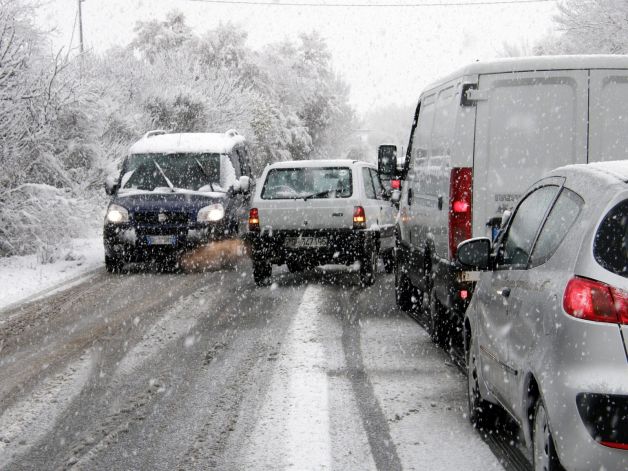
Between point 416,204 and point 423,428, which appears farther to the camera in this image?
point 416,204

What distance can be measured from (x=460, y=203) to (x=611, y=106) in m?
1.41

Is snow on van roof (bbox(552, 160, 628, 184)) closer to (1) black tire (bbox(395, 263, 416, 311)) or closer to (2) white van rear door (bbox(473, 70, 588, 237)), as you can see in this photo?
(2) white van rear door (bbox(473, 70, 588, 237))

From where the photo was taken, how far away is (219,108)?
133 ft

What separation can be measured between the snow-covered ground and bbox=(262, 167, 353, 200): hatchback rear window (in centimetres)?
336

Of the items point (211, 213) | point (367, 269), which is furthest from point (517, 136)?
point (211, 213)

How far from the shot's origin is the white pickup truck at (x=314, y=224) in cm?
1287

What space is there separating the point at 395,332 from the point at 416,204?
51.2 inches

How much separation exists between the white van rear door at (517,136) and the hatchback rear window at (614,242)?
3468 mm

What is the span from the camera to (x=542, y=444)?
13.4 feet

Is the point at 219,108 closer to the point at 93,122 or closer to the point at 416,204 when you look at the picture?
the point at 93,122

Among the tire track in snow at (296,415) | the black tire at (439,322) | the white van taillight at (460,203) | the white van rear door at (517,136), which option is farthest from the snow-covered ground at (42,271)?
the white van rear door at (517,136)

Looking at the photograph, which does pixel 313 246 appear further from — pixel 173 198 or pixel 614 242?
pixel 614 242

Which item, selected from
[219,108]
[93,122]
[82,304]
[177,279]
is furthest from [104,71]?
[82,304]

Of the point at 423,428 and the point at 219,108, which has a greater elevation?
the point at 219,108
